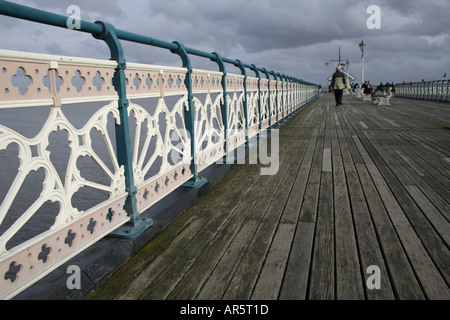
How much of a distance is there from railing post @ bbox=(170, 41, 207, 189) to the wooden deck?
234 millimetres

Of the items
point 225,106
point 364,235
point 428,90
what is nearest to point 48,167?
point 364,235

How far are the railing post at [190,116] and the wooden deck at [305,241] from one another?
0.77 ft

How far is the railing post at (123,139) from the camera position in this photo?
2742 millimetres

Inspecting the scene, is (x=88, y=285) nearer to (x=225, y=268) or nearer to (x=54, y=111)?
(x=225, y=268)

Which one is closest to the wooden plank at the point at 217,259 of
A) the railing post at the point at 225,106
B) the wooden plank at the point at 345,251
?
the wooden plank at the point at 345,251

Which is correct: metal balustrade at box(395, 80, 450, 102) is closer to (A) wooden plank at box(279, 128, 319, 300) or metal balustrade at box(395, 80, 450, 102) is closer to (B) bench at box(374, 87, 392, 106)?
(B) bench at box(374, 87, 392, 106)

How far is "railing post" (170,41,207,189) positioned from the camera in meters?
4.04

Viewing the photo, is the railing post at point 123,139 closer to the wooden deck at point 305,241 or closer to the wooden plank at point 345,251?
the wooden deck at point 305,241

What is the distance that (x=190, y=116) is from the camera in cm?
424

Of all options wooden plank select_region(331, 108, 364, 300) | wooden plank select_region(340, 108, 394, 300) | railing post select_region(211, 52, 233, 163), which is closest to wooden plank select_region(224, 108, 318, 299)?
wooden plank select_region(331, 108, 364, 300)

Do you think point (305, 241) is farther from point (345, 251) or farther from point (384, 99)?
point (384, 99)

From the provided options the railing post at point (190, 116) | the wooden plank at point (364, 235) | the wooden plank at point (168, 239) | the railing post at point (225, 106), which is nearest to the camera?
the wooden plank at point (364, 235)

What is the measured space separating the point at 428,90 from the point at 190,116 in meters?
31.5
